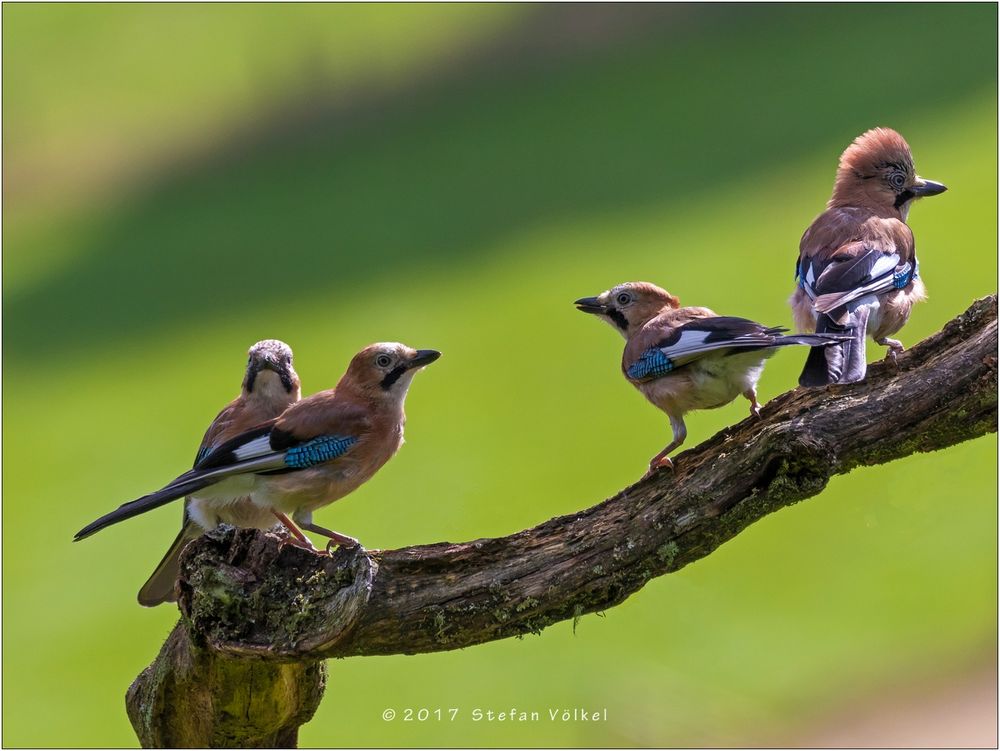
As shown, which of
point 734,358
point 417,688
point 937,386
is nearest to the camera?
point 937,386

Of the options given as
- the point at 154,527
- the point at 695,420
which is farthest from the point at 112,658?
the point at 695,420

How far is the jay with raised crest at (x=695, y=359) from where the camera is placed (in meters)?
6.64

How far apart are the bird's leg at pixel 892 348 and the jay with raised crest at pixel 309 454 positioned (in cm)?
267

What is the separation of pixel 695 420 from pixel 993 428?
15.0 metres

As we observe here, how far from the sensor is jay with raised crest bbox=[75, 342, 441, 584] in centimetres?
733

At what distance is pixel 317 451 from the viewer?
7395mm

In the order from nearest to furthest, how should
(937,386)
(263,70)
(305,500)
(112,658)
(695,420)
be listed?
(937,386)
(305,500)
(112,658)
(695,420)
(263,70)

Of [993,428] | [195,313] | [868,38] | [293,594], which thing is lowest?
[293,594]

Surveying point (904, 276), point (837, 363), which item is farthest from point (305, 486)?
point (904, 276)

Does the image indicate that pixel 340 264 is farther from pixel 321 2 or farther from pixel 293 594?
pixel 293 594

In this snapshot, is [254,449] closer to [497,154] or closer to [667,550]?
[667,550]

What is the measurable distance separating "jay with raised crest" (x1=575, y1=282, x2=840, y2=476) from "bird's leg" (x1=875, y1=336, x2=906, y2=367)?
0.36 metres

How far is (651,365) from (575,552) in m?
1.30

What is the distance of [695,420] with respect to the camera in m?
21.3
